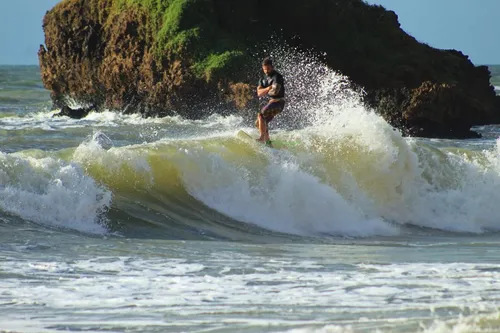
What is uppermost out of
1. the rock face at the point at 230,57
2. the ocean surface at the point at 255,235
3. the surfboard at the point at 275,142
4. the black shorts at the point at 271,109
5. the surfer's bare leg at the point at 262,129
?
the rock face at the point at 230,57

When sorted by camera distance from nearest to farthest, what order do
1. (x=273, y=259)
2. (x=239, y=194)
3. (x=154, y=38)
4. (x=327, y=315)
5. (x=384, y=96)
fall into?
(x=327, y=315)
(x=273, y=259)
(x=239, y=194)
(x=384, y=96)
(x=154, y=38)

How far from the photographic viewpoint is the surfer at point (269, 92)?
1520 centimetres

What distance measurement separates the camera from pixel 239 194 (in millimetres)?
13844

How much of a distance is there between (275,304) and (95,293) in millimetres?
1445

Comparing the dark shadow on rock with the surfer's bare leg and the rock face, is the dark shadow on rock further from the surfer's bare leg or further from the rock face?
the surfer's bare leg

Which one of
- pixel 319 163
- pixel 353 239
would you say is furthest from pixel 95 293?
pixel 319 163

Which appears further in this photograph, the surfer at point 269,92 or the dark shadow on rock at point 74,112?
the dark shadow on rock at point 74,112

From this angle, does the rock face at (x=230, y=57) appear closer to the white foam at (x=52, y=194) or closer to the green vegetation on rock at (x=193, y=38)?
the green vegetation on rock at (x=193, y=38)

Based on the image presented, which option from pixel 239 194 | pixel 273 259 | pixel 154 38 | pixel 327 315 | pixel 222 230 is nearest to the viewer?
pixel 327 315

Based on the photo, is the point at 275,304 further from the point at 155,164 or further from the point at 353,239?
the point at 155,164

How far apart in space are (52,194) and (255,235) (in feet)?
8.32

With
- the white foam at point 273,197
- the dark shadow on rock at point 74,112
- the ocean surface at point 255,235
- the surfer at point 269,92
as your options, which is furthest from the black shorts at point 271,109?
the dark shadow on rock at point 74,112

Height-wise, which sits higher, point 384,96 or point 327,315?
point 384,96

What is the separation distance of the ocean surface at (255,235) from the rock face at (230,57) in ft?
21.3
